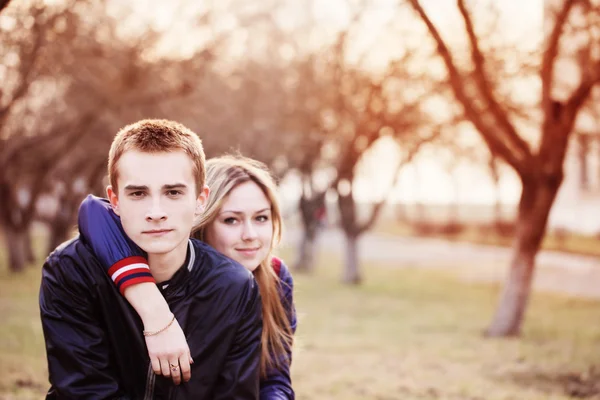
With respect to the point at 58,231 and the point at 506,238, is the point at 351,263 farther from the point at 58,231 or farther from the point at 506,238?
the point at 506,238

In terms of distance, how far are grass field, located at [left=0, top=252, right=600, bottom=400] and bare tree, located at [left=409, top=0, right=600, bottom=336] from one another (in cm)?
77

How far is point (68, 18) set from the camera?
10.3 meters

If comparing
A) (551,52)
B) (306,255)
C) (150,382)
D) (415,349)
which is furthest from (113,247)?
(306,255)

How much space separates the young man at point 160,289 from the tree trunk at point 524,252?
763cm

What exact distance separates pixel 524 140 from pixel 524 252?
66.4 inches

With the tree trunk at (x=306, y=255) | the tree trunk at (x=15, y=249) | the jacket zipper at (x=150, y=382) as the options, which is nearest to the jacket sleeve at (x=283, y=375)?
the jacket zipper at (x=150, y=382)

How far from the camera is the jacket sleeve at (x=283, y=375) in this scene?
3.19 m

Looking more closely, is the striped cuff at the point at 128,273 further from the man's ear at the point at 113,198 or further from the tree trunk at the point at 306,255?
the tree trunk at the point at 306,255

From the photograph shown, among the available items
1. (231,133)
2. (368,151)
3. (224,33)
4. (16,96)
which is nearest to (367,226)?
(368,151)

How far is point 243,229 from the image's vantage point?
11.0 feet

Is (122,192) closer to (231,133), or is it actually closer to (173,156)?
(173,156)

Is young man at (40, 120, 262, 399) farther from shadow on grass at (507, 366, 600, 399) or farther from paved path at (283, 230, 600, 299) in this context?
paved path at (283, 230, 600, 299)

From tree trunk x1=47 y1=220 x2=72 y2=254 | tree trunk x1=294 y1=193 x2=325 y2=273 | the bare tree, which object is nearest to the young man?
the bare tree

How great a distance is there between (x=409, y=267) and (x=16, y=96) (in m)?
16.3
